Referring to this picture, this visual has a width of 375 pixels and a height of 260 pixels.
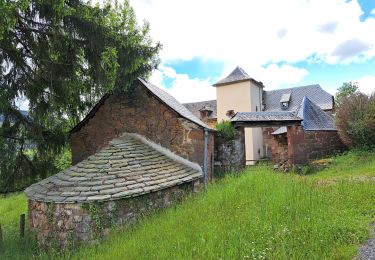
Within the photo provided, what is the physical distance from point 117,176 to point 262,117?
7860mm

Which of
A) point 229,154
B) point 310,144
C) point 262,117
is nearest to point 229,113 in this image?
point 310,144

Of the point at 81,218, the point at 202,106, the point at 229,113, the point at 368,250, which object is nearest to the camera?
the point at 368,250

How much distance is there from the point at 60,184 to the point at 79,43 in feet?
11.8

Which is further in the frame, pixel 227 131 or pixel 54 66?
pixel 227 131

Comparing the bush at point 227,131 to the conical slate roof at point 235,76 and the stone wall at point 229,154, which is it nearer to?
the stone wall at point 229,154

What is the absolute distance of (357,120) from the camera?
15.1 meters

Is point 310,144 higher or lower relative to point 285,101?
lower

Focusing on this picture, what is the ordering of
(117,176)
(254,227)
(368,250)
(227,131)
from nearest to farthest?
1. (368,250)
2. (254,227)
3. (117,176)
4. (227,131)

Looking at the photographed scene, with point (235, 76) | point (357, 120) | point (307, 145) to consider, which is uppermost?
point (235, 76)

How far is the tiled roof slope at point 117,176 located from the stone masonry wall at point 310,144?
25.0 ft

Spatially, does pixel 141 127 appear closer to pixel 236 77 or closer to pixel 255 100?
pixel 236 77

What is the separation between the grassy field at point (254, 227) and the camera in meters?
4.57

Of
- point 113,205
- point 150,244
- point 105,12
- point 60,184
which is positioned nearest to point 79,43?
point 105,12

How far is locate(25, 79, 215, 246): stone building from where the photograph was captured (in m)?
6.96
